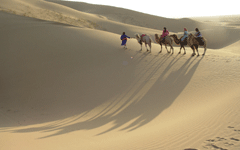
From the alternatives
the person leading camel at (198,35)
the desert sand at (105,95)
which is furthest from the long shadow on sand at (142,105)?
the person leading camel at (198,35)

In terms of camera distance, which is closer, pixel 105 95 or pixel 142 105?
pixel 142 105

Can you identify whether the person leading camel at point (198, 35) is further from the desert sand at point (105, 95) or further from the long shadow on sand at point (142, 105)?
the long shadow on sand at point (142, 105)

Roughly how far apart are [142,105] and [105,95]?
6.46 ft

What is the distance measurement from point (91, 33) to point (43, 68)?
619 cm

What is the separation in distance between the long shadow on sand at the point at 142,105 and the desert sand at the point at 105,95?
0.04 meters

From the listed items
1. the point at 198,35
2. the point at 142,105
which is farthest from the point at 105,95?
the point at 198,35

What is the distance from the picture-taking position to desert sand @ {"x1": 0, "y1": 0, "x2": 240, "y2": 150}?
4699 millimetres

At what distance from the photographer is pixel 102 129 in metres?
6.10

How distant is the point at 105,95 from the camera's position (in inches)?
350

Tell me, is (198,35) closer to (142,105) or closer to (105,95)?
(142,105)

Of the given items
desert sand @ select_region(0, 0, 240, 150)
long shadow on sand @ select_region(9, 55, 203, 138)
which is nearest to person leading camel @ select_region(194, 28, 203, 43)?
desert sand @ select_region(0, 0, 240, 150)

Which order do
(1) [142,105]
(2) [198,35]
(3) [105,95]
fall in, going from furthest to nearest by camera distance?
(2) [198,35], (3) [105,95], (1) [142,105]

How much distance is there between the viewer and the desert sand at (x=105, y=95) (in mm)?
4699

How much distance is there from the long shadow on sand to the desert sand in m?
0.04
